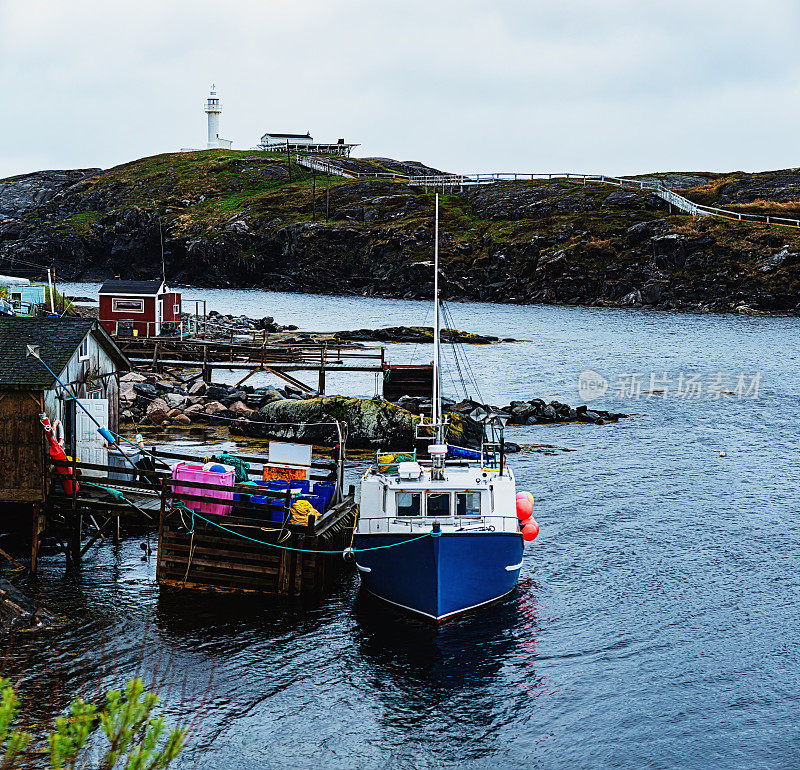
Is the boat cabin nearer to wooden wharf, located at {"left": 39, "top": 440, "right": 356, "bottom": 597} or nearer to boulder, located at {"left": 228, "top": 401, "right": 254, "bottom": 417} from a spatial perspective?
wooden wharf, located at {"left": 39, "top": 440, "right": 356, "bottom": 597}

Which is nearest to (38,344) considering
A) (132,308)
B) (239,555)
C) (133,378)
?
(239,555)

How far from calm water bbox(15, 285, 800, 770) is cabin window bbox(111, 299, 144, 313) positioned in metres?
39.0

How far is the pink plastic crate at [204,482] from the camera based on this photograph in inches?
1049

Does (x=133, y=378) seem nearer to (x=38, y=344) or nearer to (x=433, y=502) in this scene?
(x=38, y=344)

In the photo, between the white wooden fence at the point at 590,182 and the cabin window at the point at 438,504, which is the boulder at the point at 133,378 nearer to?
the cabin window at the point at 438,504

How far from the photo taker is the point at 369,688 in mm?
21953

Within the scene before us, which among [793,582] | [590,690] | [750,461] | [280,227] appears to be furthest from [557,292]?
[590,690]

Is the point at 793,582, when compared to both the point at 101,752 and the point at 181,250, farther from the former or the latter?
the point at 181,250

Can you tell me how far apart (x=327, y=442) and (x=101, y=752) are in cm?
2881

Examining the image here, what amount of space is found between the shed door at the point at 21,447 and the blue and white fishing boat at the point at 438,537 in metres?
10.2

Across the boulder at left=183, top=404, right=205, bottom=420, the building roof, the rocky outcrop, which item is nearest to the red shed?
the boulder at left=183, top=404, right=205, bottom=420

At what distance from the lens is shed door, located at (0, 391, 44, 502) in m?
26.9

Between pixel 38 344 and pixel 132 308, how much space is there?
4582cm

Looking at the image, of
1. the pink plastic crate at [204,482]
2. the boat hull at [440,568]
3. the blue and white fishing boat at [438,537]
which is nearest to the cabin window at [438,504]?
the blue and white fishing boat at [438,537]
